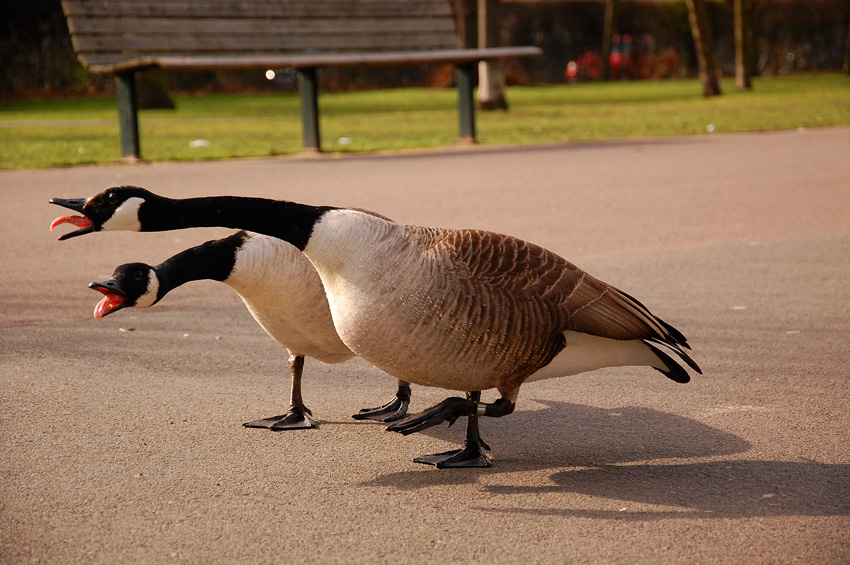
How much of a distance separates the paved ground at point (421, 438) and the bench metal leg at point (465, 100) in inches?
242

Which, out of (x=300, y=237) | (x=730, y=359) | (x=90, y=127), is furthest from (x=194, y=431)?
(x=90, y=127)

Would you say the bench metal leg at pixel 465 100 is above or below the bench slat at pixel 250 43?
below

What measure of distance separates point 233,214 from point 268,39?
33.1ft

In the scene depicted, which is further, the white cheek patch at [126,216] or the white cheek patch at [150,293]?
the white cheek patch at [150,293]

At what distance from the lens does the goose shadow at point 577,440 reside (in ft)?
10.7

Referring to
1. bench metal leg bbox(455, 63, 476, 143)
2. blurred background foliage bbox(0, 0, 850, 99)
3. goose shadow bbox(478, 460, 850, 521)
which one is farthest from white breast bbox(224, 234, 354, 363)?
blurred background foliage bbox(0, 0, 850, 99)

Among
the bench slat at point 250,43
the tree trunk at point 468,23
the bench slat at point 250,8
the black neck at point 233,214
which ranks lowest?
the black neck at point 233,214

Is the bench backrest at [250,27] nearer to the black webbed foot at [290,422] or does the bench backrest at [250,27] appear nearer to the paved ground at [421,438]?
the paved ground at [421,438]

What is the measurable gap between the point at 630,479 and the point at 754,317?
7.31 feet

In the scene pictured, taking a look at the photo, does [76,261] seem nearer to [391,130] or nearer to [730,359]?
[730,359]

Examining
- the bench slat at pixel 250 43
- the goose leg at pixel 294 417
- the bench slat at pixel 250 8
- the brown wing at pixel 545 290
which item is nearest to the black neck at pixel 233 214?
the brown wing at pixel 545 290

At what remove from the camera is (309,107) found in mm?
11977

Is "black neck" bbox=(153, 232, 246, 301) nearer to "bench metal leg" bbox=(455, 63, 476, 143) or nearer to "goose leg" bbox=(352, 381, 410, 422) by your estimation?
"goose leg" bbox=(352, 381, 410, 422)

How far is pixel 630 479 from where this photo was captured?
3.17 metres
